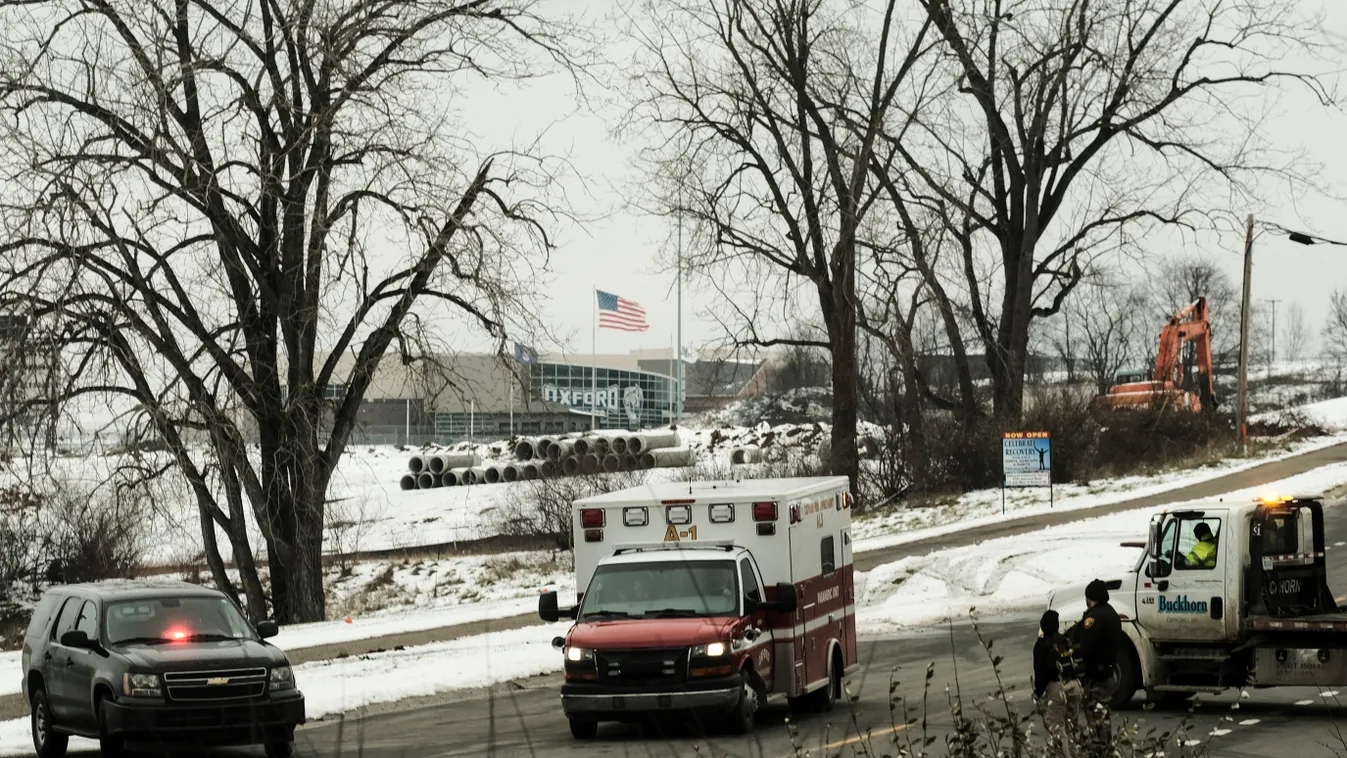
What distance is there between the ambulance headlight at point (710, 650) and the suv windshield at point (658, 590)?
2.44 feet

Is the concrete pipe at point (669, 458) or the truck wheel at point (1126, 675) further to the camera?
the concrete pipe at point (669, 458)

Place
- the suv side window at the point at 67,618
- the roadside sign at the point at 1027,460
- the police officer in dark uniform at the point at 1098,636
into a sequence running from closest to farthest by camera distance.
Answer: the police officer in dark uniform at the point at 1098,636
the suv side window at the point at 67,618
the roadside sign at the point at 1027,460

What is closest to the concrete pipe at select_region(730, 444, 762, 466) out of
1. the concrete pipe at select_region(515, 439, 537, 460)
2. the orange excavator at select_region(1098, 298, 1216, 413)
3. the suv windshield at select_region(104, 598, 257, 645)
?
the orange excavator at select_region(1098, 298, 1216, 413)

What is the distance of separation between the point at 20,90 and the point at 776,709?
17.1m

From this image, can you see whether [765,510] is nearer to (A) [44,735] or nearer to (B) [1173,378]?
(A) [44,735]

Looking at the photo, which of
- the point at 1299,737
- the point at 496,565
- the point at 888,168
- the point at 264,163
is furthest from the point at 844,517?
the point at 888,168

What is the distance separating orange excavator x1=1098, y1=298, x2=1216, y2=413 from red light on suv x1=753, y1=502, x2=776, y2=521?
41675mm

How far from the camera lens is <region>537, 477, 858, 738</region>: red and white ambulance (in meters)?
15.1

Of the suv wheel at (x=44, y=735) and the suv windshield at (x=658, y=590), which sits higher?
the suv windshield at (x=658, y=590)

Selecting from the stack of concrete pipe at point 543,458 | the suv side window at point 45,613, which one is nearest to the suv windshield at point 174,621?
the suv side window at point 45,613

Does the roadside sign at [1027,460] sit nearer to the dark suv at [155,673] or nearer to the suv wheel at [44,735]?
the dark suv at [155,673]

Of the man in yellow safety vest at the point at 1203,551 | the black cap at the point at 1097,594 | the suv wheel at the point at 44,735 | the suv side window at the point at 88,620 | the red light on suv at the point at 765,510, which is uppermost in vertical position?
the red light on suv at the point at 765,510

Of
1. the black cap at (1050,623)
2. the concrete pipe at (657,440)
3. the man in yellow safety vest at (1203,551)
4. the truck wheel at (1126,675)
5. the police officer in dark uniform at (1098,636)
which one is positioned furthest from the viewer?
the concrete pipe at (657,440)

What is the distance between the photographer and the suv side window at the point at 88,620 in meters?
15.5
